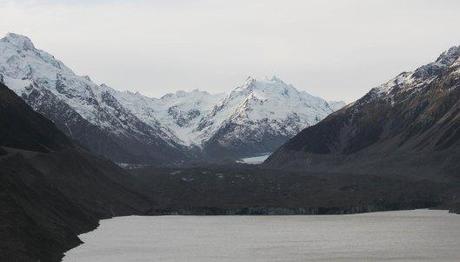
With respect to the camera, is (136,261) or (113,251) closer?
(136,261)

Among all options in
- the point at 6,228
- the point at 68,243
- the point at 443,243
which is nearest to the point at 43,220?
the point at 68,243

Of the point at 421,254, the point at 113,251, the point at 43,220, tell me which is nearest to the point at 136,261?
the point at 113,251

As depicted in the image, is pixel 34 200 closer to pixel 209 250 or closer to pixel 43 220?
pixel 43 220

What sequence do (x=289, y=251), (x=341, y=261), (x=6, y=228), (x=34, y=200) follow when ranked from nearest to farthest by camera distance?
(x=6, y=228) → (x=341, y=261) → (x=289, y=251) → (x=34, y=200)

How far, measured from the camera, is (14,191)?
7082 inches

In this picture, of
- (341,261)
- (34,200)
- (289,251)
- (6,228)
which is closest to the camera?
(6,228)

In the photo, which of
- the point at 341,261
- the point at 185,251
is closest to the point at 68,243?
the point at 185,251

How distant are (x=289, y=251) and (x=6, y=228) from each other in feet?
184

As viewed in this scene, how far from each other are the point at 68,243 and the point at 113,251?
908 centimetres

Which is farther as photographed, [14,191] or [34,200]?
[34,200]

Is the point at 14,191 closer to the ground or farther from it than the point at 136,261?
farther from it

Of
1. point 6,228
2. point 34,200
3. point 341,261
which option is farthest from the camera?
point 34,200

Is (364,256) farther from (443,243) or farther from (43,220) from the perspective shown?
(43,220)

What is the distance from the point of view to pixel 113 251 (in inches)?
6865
